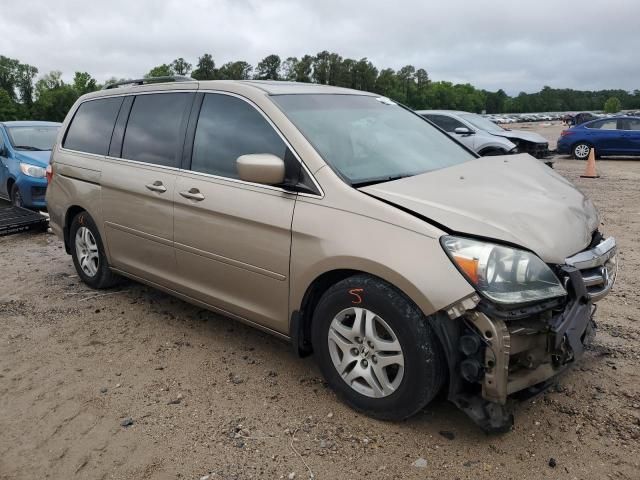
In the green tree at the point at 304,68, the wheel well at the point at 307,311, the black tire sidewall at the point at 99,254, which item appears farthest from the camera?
the green tree at the point at 304,68

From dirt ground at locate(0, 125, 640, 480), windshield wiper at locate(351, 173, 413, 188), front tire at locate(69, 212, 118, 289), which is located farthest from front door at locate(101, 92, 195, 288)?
windshield wiper at locate(351, 173, 413, 188)

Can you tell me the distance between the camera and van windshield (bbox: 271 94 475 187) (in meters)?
3.27

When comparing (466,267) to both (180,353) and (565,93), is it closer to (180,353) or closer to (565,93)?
(180,353)

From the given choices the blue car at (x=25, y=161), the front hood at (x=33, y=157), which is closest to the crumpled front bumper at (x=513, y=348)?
the blue car at (x=25, y=161)

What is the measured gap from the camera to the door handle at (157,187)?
3.94 m

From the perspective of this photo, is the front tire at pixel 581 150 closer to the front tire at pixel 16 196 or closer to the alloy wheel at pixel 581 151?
the alloy wheel at pixel 581 151

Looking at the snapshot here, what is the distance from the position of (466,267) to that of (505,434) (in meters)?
0.98

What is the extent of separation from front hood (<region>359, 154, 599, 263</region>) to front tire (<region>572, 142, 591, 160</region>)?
16.5 meters

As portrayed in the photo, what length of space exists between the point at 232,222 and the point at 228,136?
24.3 inches

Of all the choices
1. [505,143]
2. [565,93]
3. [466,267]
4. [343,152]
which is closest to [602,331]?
[466,267]

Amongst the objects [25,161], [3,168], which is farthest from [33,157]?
[3,168]

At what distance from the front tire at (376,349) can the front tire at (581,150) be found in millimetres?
17810

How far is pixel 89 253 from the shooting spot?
5.07m

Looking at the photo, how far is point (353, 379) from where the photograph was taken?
3.02 meters
